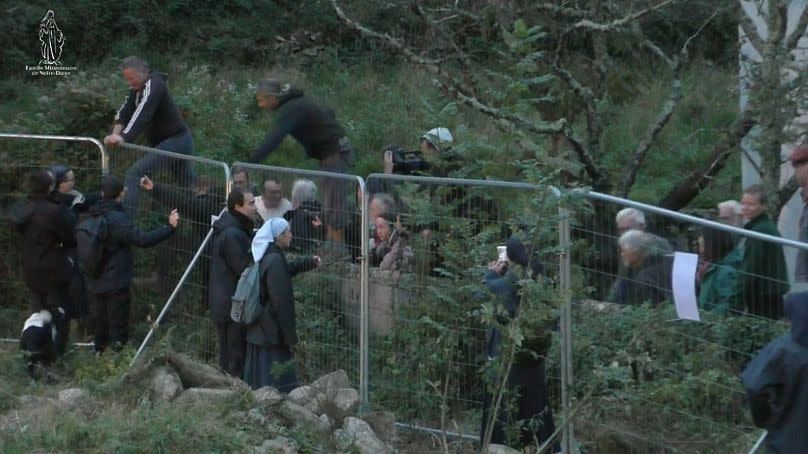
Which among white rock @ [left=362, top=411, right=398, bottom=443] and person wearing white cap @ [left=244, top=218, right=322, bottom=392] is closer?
white rock @ [left=362, top=411, right=398, bottom=443]

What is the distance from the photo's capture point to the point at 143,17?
78.1 ft

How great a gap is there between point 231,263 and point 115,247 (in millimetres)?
1491

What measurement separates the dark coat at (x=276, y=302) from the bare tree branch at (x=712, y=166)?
170 inches

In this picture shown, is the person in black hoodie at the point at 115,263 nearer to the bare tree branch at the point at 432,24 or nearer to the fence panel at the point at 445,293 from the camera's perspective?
the fence panel at the point at 445,293

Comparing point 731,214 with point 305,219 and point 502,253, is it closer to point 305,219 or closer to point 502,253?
point 502,253

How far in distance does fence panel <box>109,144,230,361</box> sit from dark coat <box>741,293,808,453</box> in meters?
5.39

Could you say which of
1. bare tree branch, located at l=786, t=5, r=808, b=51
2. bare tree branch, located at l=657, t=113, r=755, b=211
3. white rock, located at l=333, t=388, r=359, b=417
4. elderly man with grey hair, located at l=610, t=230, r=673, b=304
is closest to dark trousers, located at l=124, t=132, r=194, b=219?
white rock, located at l=333, t=388, r=359, b=417

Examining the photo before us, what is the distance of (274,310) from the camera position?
28.0 ft

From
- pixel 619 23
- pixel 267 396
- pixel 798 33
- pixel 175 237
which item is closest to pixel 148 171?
pixel 175 237

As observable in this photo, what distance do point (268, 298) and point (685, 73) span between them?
13.6 m

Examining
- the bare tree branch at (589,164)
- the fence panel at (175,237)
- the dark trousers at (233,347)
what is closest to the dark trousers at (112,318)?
the fence panel at (175,237)

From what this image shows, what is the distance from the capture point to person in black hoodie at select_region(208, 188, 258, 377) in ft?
29.6

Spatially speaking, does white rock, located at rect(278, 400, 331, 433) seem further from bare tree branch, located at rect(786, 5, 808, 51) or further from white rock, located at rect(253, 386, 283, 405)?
bare tree branch, located at rect(786, 5, 808, 51)

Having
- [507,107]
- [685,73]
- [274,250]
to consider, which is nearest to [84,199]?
[274,250]
